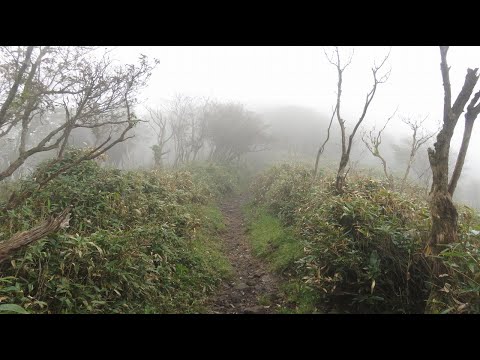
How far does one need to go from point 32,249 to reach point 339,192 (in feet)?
26.2

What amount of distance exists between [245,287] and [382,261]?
286 centimetres

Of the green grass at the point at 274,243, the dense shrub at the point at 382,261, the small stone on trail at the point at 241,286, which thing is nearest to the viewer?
the dense shrub at the point at 382,261

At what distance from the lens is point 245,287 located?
660 centimetres

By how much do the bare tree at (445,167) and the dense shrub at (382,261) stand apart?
0.28m

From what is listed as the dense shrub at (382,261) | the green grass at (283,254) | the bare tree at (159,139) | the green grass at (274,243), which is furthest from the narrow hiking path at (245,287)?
the bare tree at (159,139)

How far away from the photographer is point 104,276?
5.07 metres

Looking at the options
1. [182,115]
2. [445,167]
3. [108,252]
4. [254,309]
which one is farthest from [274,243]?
[182,115]

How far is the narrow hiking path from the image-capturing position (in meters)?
5.74

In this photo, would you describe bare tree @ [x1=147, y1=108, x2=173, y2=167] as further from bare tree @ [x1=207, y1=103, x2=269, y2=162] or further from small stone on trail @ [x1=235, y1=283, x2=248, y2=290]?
small stone on trail @ [x1=235, y1=283, x2=248, y2=290]

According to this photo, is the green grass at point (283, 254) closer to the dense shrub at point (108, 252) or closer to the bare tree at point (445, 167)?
the dense shrub at point (108, 252)

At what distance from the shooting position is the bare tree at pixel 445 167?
470cm
